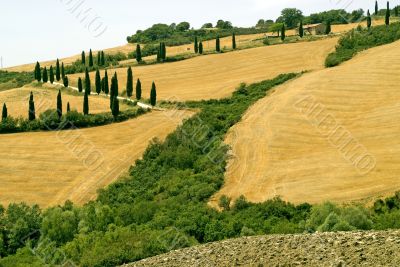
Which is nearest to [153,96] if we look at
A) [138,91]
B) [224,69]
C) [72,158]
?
[138,91]

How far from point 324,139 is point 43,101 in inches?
1930

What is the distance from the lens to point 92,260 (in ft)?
134

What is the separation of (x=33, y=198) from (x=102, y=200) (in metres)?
7.59

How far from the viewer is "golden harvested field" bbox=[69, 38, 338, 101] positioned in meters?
103

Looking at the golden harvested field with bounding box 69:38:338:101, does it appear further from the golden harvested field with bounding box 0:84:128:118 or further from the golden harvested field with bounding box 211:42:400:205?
the golden harvested field with bounding box 211:42:400:205

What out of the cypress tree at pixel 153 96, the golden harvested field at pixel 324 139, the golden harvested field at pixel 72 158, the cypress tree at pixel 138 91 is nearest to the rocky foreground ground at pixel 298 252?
the golden harvested field at pixel 324 139

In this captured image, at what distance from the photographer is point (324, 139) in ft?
223

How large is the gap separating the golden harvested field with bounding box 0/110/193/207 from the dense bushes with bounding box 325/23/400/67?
2963cm

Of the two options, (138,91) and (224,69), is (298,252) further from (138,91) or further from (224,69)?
(224,69)

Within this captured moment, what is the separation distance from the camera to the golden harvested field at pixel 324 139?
5562 cm

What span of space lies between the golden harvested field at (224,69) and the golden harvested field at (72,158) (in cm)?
1411

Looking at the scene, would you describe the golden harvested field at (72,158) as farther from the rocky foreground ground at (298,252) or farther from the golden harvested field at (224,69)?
the rocky foreground ground at (298,252)

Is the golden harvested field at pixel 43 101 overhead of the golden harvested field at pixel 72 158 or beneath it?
overhead

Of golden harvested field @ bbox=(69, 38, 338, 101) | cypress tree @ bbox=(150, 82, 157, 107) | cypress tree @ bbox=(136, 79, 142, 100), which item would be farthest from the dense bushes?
cypress tree @ bbox=(136, 79, 142, 100)
